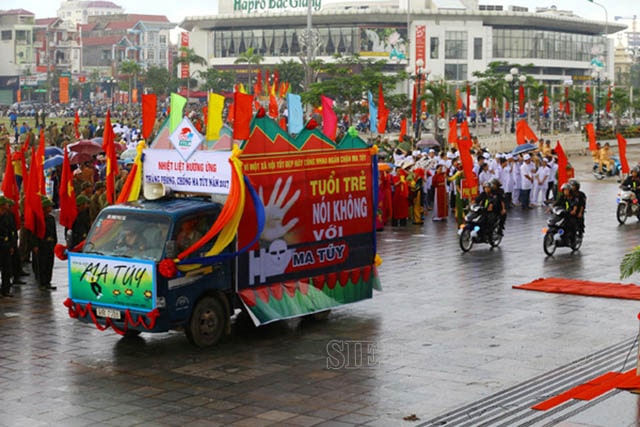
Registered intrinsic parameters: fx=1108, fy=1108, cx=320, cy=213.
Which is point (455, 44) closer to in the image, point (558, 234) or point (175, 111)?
point (558, 234)

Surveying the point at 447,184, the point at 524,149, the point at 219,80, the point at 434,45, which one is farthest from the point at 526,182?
the point at 434,45

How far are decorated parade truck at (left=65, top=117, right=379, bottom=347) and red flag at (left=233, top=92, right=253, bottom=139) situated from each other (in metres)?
0.16

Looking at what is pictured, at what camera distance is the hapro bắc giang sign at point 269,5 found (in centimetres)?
10961

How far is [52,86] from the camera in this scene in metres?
131

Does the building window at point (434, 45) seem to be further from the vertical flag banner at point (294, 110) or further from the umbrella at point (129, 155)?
the vertical flag banner at point (294, 110)

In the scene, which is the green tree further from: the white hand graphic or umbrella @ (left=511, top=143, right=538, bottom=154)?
the white hand graphic

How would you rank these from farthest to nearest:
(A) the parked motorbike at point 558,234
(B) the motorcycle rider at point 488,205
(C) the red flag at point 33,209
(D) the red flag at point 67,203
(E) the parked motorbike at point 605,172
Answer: (E) the parked motorbike at point 605,172
(B) the motorcycle rider at point 488,205
(A) the parked motorbike at point 558,234
(D) the red flag at point 67,203
(C) the red flag at point 33,209

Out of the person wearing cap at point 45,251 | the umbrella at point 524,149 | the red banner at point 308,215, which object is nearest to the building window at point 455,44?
the umbrella at point 524,149

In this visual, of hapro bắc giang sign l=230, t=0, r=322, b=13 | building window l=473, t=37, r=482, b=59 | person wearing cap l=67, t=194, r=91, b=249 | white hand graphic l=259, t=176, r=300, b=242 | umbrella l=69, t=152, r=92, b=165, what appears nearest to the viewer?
white hand graphic l=259, t=176, r=300, b=242

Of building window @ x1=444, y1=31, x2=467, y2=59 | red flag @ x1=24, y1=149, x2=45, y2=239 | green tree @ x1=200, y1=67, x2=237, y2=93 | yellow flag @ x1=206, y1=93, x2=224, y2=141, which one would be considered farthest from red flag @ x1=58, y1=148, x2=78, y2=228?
building window @ x1=444, y1=31, x2=467, y2=59

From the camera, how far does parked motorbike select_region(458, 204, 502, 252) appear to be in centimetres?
2097

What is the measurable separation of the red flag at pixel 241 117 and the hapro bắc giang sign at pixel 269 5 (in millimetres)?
96938

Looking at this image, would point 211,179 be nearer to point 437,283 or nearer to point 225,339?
point 225,339

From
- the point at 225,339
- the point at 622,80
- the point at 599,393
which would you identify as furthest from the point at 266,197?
the point at 622,80
